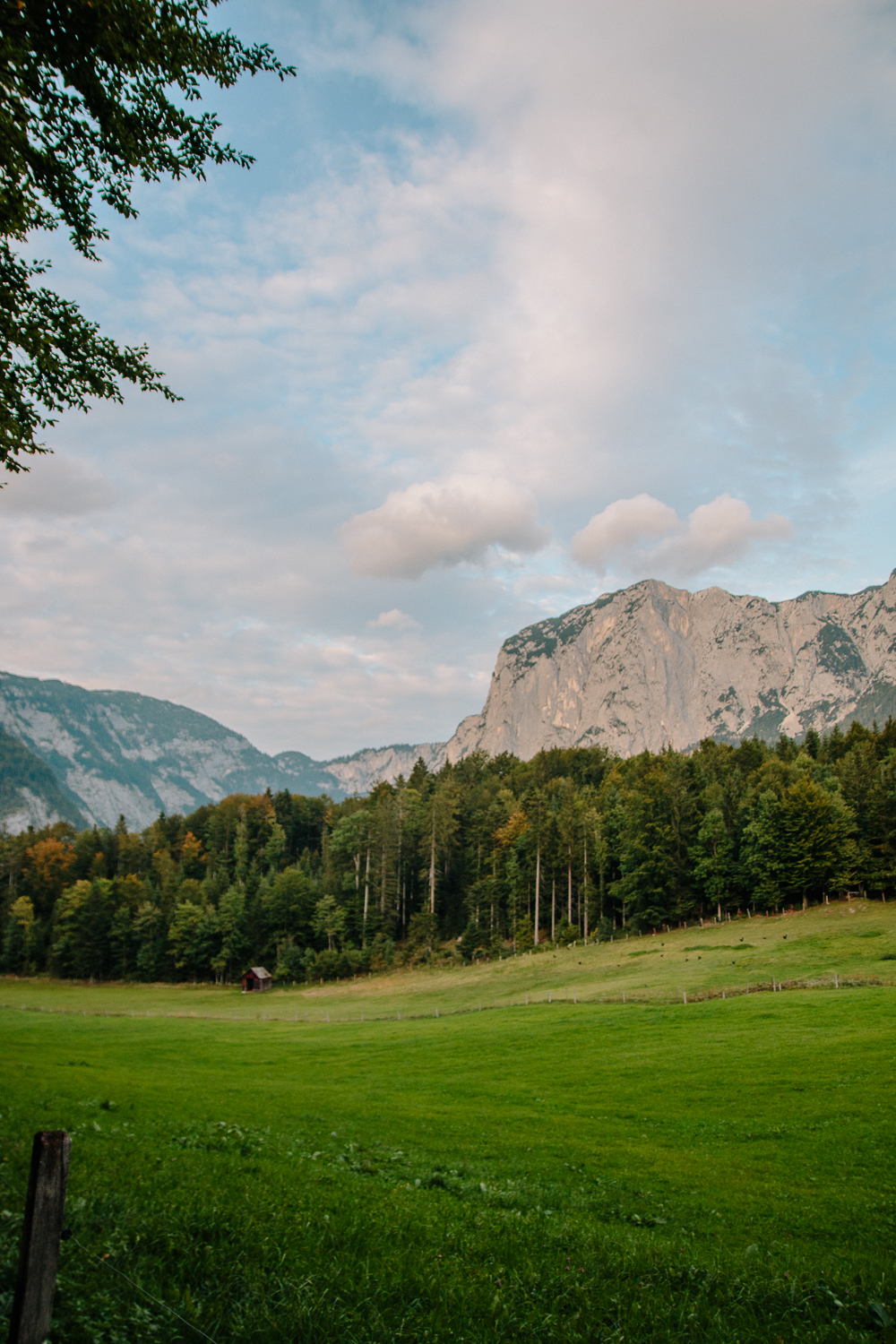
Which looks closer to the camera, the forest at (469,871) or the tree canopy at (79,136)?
the tree canopy at (79,136)

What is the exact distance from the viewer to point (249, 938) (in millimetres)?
93812

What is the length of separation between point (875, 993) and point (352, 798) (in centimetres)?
9947

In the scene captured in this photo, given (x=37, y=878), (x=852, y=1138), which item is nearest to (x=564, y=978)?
(x=852, y=1138)

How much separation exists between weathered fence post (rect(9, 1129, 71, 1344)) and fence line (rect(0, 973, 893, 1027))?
41.1 meters

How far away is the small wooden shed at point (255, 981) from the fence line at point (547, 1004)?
751 inches

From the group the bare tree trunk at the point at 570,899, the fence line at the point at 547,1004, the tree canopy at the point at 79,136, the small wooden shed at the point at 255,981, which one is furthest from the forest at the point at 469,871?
the tree canopy at the point at 79,136

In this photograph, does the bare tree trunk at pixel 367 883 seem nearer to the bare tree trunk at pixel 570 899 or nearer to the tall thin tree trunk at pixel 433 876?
the tall thin tree trunk at pixel 433 876

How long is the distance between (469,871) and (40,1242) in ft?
336

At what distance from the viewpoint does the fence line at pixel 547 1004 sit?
39344 millimetres

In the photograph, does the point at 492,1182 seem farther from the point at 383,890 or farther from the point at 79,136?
the point at 383,890

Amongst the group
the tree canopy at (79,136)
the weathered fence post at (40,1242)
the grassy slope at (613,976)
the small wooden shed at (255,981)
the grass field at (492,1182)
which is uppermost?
the tree canopy at (79,136)

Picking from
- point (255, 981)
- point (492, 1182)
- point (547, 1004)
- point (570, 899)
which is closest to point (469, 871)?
point (570, 899)

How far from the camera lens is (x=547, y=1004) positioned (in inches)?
1811

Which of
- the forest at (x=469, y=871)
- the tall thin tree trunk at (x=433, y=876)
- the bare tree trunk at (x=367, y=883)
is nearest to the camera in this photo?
the forest at (x=469, y=871)
